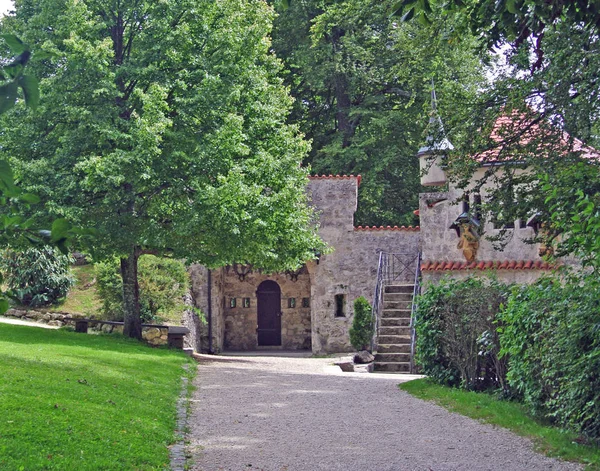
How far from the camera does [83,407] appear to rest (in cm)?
917

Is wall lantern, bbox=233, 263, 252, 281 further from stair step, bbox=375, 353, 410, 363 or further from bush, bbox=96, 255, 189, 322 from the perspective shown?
stair step, bbox=375, 353, 410, 363

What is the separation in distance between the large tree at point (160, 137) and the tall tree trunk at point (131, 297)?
4cm

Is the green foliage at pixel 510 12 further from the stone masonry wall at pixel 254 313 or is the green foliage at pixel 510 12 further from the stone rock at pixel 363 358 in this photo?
the stone masonry wall at pixel 254 313

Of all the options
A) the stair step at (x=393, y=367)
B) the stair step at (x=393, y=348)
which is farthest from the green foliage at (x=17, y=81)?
the stair step at (x=393, y=348)

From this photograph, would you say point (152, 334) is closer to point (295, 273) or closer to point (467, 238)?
point (467, 238)

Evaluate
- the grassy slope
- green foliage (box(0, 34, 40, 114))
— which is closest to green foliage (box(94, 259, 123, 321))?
the grassy slope

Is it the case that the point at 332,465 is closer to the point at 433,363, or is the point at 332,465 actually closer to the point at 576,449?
the point at 576,449

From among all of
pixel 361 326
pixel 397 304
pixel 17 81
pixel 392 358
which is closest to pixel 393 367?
pixel 392 358

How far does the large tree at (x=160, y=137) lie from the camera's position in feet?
58.2

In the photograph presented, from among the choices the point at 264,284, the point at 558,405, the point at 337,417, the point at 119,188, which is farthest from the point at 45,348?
the point at 264,284

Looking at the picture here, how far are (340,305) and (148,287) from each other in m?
6.83

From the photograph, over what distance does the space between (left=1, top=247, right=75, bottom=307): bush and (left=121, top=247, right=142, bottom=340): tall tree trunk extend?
3.27 meters

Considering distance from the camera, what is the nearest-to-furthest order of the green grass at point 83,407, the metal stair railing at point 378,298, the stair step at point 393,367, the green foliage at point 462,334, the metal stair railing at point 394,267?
the green grass at point 83,407 → the green foliage at point 462,334 → the stair step at point 393,367 → the metal stair railing at point 378,298 → the metal stair railing at point 394,267

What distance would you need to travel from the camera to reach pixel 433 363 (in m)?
14.0
